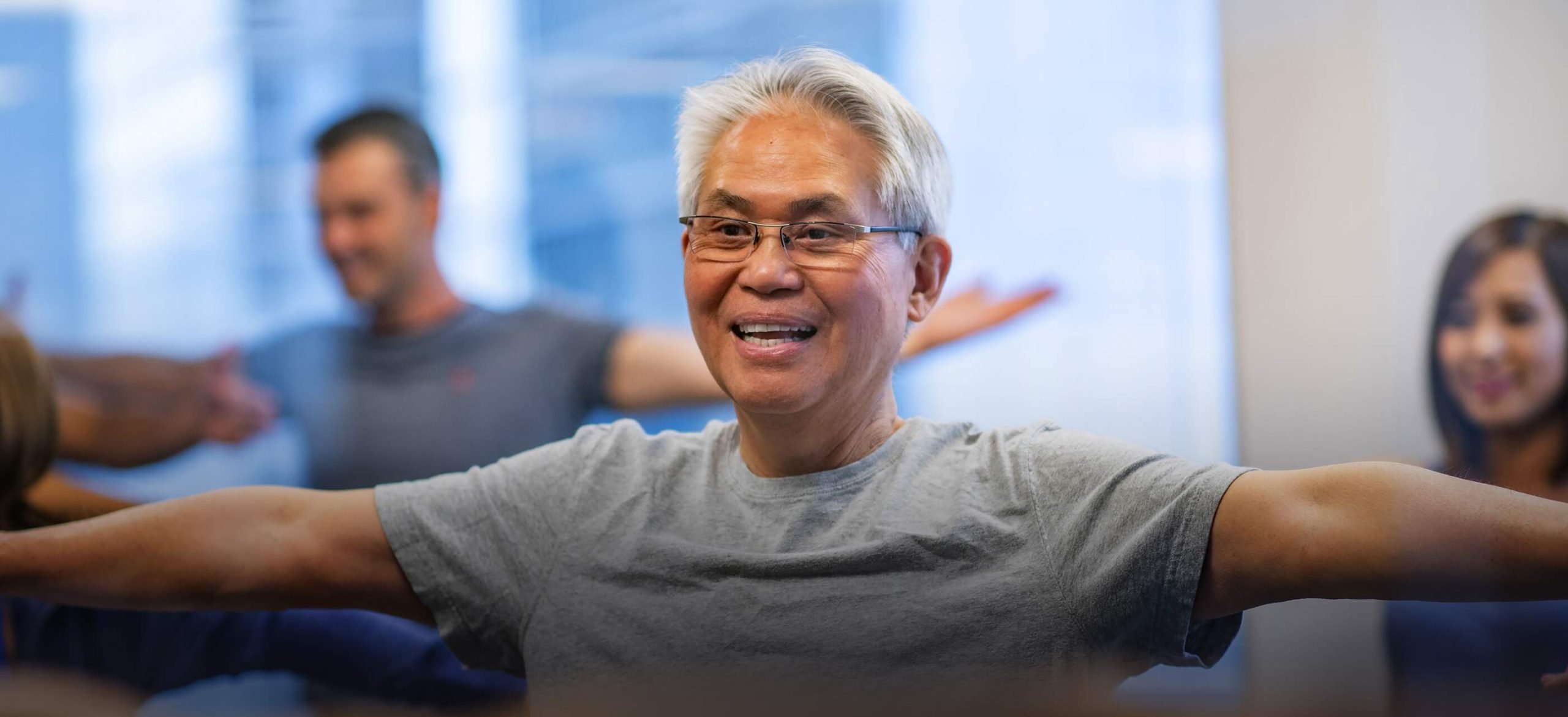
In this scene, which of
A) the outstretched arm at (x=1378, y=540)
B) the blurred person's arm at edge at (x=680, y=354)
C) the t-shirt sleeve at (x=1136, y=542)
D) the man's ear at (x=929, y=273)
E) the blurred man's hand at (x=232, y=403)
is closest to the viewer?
the outstretched arm at (x=1378, y=540)

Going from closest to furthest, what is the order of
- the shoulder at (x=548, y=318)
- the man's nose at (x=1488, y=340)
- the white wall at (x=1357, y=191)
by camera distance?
the white wall at (x=1357, y=191) < the man's nose at (x=1488, y=340) < the shoulder at (x=548, y=318)

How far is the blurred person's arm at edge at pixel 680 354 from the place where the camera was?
A: 176 cm

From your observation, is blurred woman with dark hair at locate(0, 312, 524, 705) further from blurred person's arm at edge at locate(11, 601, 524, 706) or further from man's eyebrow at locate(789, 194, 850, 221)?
man's eyebrow at locate(789, 194, 850, 221)

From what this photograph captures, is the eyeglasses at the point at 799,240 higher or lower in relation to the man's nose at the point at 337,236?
lower

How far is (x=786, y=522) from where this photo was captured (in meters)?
1.03

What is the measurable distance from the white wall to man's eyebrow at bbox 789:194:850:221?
0.51m

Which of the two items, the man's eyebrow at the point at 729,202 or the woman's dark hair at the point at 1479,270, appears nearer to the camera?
the man's eyebrow at the point at 729,202

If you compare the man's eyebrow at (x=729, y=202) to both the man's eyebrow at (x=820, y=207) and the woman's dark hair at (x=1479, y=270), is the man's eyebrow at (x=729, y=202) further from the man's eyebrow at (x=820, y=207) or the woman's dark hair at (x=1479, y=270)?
the woman's dark hair at (x=1479, y=270)

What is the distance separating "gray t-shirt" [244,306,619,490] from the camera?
1807 millimetres

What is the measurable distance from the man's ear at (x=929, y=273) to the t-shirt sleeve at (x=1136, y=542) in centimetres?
21

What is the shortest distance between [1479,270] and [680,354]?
3.62 feet

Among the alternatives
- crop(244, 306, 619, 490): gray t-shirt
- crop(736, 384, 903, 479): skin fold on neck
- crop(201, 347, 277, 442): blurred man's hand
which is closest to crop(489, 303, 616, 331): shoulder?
crop(244, 306, 619, 490): gray t-shirt

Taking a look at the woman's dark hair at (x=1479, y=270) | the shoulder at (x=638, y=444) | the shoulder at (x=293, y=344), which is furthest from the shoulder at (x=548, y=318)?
the woman's dark hair at (x=1479, y=270)

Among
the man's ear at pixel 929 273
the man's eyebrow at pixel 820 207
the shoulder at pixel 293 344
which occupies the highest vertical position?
the man's eyebrow at pixel 820 207
